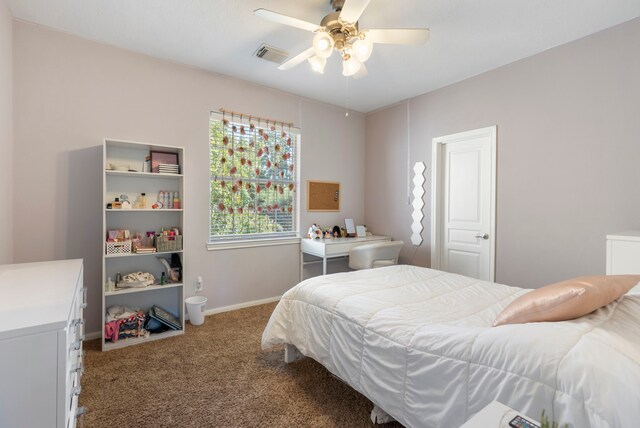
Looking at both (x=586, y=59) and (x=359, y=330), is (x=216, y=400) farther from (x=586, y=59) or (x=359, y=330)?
(x=586, y=59)

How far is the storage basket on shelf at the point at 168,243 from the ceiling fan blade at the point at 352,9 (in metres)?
2.32

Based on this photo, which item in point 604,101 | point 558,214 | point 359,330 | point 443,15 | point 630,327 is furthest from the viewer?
point 558,214

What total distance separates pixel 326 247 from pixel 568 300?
2599 mm

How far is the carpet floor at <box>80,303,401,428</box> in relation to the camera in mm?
Result: 1674

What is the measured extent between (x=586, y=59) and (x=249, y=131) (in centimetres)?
331

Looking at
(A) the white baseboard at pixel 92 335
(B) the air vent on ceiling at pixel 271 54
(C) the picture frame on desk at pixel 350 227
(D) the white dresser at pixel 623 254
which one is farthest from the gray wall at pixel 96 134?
(D) the white dresser at pixel 623 254

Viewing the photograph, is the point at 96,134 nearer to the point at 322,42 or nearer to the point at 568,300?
the point at 322,42

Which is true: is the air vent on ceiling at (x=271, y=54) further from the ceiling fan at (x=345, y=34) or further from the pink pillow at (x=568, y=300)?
the pink pillow at (x=568, y=300)

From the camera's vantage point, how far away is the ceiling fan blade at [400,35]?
1897 millimetres

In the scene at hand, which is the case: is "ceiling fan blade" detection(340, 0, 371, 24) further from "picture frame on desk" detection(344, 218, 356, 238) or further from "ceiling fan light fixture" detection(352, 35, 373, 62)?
"picture frame on desk" detection(344, 218, 356, 238)

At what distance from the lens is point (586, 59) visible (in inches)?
99.3

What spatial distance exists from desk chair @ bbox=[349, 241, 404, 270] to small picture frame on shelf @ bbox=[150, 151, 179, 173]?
2.19m

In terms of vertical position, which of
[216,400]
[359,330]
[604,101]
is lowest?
[216,400]

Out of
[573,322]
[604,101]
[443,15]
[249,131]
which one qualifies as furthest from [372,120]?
[573,322]
